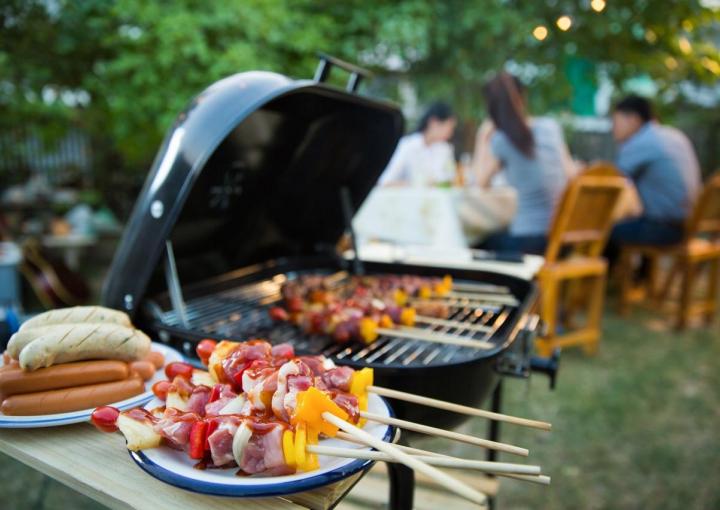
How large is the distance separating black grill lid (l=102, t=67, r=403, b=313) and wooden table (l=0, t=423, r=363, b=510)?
48cm

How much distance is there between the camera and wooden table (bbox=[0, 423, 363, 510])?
2.65 ft

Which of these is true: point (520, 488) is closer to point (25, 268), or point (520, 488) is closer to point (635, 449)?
point (635, 449)

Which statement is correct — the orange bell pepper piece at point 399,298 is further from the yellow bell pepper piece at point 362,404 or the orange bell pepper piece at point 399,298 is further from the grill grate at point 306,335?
the yellow bell pepper piece at point 362,404

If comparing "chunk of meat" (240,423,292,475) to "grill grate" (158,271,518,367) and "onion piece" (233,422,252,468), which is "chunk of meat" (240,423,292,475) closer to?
"onion piece" (233,422,252,468)

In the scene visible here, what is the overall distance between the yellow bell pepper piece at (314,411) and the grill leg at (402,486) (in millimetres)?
262

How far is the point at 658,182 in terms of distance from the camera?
527cm

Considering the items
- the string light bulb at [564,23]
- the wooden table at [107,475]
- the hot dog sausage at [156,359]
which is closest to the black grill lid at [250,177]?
the hot dog sausage at [156,359]

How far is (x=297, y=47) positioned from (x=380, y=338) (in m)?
4.70

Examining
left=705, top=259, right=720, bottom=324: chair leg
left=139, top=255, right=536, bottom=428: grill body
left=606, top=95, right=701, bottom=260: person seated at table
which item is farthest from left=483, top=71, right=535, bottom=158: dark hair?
left=139, top=255, right=536, bottom=428: grill body

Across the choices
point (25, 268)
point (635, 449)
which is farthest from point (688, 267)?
point (25, 268)

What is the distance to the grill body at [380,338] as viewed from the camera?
1185 mm

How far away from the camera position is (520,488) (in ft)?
8.59

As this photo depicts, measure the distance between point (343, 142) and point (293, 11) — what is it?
4615 millimetres

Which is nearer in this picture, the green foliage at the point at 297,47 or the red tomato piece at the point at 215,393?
the red tomato piece at the point at 215,393
